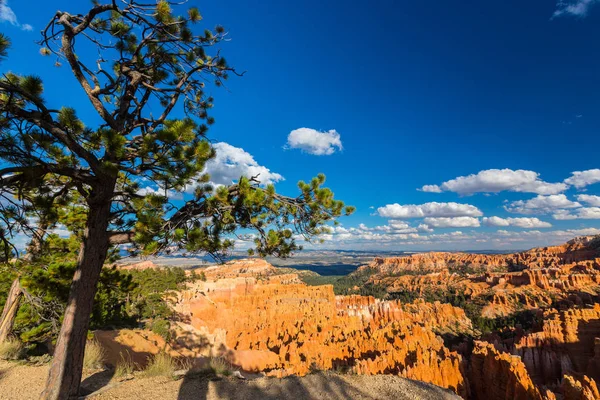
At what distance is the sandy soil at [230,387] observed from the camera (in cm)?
680

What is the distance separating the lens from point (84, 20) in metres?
4.99

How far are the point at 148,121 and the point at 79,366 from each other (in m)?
5.08

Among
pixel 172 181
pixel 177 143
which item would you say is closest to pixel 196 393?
pixel 172 181

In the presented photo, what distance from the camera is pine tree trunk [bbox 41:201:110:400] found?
4961 mm

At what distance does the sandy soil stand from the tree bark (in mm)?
2804

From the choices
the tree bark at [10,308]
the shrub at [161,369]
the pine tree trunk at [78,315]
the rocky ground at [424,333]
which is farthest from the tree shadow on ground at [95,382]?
the tree bark at [10,308]

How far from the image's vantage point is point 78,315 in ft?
16.8

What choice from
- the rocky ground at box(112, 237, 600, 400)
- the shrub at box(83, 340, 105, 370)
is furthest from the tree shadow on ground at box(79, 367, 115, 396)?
the rocky ground at box(112, 237, 600, 400)

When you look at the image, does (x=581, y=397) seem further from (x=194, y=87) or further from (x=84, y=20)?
(x=84, y=20)

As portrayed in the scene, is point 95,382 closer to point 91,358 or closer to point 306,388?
point 91,358

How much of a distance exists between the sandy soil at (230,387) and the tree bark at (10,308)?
9.20 feet

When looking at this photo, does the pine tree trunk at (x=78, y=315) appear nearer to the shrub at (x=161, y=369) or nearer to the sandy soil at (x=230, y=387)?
the sandy soil at (x=230, y=387)

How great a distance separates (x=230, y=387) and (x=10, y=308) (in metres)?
9.82

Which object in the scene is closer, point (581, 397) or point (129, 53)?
point (129, 53)
